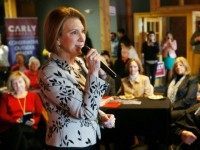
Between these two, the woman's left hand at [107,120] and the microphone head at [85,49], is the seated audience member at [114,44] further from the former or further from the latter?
the microphone head at [85,49]

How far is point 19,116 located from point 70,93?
240 cm

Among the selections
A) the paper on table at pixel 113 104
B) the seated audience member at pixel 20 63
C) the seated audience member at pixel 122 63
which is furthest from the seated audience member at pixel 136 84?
the seated audience member at pixel 20 63

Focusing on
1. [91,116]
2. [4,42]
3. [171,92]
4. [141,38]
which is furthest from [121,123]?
[141,38]

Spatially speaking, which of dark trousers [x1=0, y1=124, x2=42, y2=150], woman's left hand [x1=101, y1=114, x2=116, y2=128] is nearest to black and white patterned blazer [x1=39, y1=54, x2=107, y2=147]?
woman's left hand [x1=101, y1=114, x2=116, y2=128]

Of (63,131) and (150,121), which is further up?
(63,131)

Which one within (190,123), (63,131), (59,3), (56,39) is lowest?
(190,123)

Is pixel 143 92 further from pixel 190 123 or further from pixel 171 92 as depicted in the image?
pixel 190 123

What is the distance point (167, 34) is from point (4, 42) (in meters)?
3.41

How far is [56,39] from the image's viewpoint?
1.21m

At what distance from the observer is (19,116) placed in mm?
3418

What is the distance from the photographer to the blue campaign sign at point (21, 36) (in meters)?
6.06

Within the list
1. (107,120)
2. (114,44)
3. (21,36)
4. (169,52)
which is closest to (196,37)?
(169,52)

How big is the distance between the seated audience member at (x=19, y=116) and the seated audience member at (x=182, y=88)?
1635mm

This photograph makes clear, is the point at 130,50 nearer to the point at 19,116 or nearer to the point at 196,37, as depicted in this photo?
the point at 196,37
